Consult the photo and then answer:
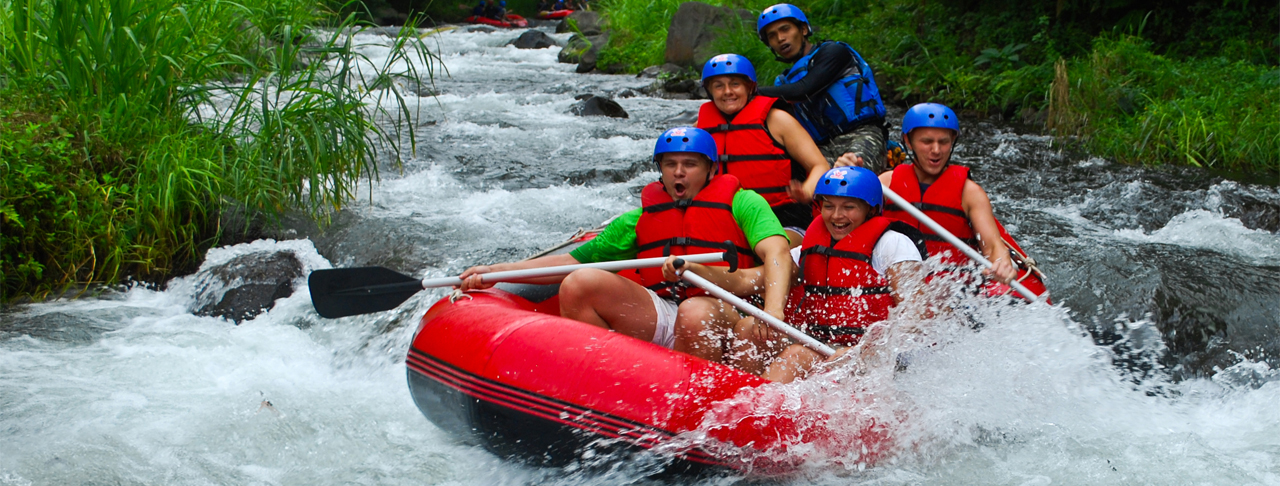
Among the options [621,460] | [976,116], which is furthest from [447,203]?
[976,116]

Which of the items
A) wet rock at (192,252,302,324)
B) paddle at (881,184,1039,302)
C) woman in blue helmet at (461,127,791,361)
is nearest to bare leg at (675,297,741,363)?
woman in blue helmet at (461,127,791,361)

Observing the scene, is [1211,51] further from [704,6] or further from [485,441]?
[485,441]

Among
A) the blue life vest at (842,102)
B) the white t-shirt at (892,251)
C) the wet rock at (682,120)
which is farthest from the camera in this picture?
the wet rock at (682,120)

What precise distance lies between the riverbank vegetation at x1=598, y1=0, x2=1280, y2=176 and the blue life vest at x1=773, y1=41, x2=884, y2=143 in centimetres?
349

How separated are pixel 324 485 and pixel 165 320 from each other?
1936mm

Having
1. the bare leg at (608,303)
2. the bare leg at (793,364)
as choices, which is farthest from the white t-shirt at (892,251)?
the bare leg at (608,303)

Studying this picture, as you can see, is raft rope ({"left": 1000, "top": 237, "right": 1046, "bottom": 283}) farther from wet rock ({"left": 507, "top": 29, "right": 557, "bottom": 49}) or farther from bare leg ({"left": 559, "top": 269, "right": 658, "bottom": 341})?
wet rock ({"left": 507, "top": 29, "right": 557, "bottom": 49})

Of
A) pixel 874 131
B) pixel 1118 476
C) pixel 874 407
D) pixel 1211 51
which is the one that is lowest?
pixel 1118 476

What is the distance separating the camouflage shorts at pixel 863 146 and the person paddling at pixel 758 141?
1.70 ft

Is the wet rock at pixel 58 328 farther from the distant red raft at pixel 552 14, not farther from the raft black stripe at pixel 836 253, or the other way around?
the distant red raft at pixel 552 14

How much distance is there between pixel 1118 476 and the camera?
3027 mm

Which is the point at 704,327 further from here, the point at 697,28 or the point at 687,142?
the point at 697,28

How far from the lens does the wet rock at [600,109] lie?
944cm

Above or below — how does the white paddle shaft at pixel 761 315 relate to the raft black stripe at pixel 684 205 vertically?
below
